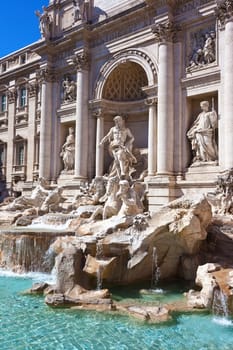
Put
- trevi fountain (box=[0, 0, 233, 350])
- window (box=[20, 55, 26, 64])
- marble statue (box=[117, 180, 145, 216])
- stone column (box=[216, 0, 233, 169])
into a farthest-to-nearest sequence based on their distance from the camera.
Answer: window (box=[20, 55, 26, 64]) < stone column (box=[216, 0, 233, 169]) < marble statue (box=[117, 180, 145, 216]) < trevi fountain (box=[0, 0, 233, 350])

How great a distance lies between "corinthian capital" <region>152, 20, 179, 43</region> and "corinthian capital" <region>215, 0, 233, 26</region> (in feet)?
6.60

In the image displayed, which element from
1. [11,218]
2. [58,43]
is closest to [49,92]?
[58,43]

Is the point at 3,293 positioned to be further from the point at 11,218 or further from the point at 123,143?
the point at 123,143

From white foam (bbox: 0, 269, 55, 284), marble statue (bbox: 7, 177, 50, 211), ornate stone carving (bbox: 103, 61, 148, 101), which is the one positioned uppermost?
ornate stone carving (bbox: 103, 61, 148, 101)

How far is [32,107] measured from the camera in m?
24.5

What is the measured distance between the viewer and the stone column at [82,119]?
19625 millimetres

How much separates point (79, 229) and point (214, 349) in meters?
6.61

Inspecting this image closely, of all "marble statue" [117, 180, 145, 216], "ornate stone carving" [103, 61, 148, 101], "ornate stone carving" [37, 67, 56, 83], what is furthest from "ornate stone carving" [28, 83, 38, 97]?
"marble statue" [117, 180, 145, 216]

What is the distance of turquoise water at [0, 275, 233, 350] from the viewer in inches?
242

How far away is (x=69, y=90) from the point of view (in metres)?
21.0

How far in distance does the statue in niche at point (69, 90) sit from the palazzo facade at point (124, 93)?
0.18ft

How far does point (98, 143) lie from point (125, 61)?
13.8ft

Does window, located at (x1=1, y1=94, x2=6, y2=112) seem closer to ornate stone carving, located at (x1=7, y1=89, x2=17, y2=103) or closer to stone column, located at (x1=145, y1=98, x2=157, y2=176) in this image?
ornate stone carving, located at (x1=7, y1=89, x2=17, y2=103)

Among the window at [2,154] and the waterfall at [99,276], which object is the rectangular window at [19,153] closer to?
the window at [2,154]
